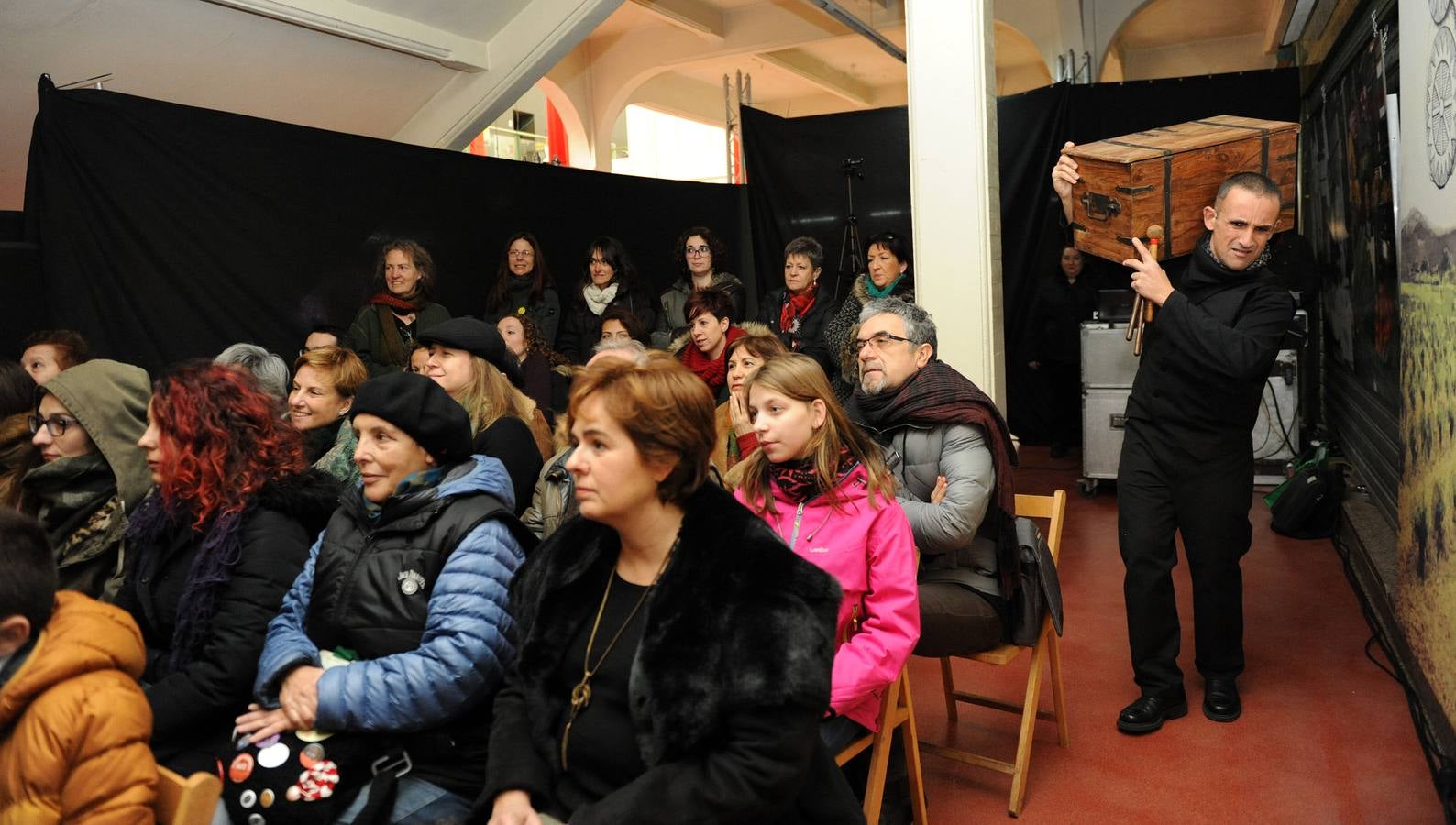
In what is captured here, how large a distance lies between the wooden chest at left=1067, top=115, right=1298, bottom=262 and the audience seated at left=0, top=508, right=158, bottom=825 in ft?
9.49

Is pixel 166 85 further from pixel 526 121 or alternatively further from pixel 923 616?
pixel 526 121

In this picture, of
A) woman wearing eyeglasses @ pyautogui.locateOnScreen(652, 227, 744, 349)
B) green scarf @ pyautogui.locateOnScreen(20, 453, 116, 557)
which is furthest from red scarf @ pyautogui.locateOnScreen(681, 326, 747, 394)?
green scarf @ pyautogui.locateOnScreen(20, 453, 116, 557)

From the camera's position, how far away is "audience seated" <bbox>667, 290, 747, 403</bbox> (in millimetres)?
4816

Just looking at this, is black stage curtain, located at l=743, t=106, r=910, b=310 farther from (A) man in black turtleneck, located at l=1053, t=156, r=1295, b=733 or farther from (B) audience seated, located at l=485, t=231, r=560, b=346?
(A) man in black turtleneck, located at l=1053, t=156, r=1295, b=733

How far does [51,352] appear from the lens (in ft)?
13.4

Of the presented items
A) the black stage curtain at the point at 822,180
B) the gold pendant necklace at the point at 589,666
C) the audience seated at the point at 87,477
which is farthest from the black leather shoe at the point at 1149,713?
the black stage curtain at the point at 822,180

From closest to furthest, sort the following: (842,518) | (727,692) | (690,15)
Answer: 1. (727,692)
2. (842,518)
3. (690,15)

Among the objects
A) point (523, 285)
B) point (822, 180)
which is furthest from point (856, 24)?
point (523, 285)

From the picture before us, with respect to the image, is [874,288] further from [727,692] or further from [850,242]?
[727,692]

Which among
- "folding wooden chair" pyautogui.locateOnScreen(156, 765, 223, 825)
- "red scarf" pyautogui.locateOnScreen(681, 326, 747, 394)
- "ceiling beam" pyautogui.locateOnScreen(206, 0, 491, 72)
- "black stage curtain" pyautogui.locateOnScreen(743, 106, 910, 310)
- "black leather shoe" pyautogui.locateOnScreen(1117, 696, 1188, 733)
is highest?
"ceiling beam" pyautogui.locateOnScreen(206, 0, 491, 72)

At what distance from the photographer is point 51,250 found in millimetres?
4352

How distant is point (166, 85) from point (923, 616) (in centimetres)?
463

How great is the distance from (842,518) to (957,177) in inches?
97.6

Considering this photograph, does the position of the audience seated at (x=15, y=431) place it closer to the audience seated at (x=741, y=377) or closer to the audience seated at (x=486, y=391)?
the audience seated at (x=486, y=391)
